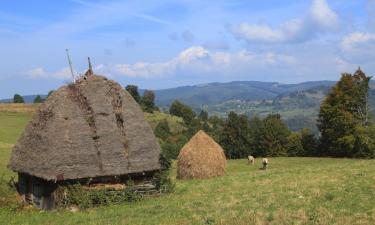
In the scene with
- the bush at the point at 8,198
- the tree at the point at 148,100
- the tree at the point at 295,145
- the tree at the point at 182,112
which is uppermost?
the tree at the point at 148,100

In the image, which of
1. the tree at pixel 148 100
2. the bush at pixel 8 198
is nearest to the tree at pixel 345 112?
the bush at pixel 8 198

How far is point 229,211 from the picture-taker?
52.5 feet

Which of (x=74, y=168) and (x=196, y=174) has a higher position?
(x=74, y=168)

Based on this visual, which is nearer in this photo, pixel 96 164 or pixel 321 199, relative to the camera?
pixel 321 199

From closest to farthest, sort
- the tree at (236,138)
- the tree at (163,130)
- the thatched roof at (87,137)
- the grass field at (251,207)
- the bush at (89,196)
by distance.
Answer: the grass field at (251,207), the bush at (89,196), the thatched roof at (87,137), the tree at (236,138), the tree at (163,130)

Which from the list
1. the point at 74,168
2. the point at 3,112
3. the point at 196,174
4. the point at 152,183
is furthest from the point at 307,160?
the point at 3,112

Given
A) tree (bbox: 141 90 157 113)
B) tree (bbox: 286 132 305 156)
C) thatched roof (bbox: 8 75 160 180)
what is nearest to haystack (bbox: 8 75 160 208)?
thatched roof (bbox: 8 75 160 180)

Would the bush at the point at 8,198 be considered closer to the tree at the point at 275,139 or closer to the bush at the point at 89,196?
the bush at the point at 89,196

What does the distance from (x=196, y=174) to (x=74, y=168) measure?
48.2ft

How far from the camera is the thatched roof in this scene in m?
20.8

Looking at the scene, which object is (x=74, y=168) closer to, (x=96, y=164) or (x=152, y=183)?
(x=96, y=164)

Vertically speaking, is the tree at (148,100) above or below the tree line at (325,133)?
above

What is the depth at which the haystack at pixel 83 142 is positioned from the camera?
20.8 meters

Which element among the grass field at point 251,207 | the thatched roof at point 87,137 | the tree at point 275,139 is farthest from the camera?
the tree at point 275,139
